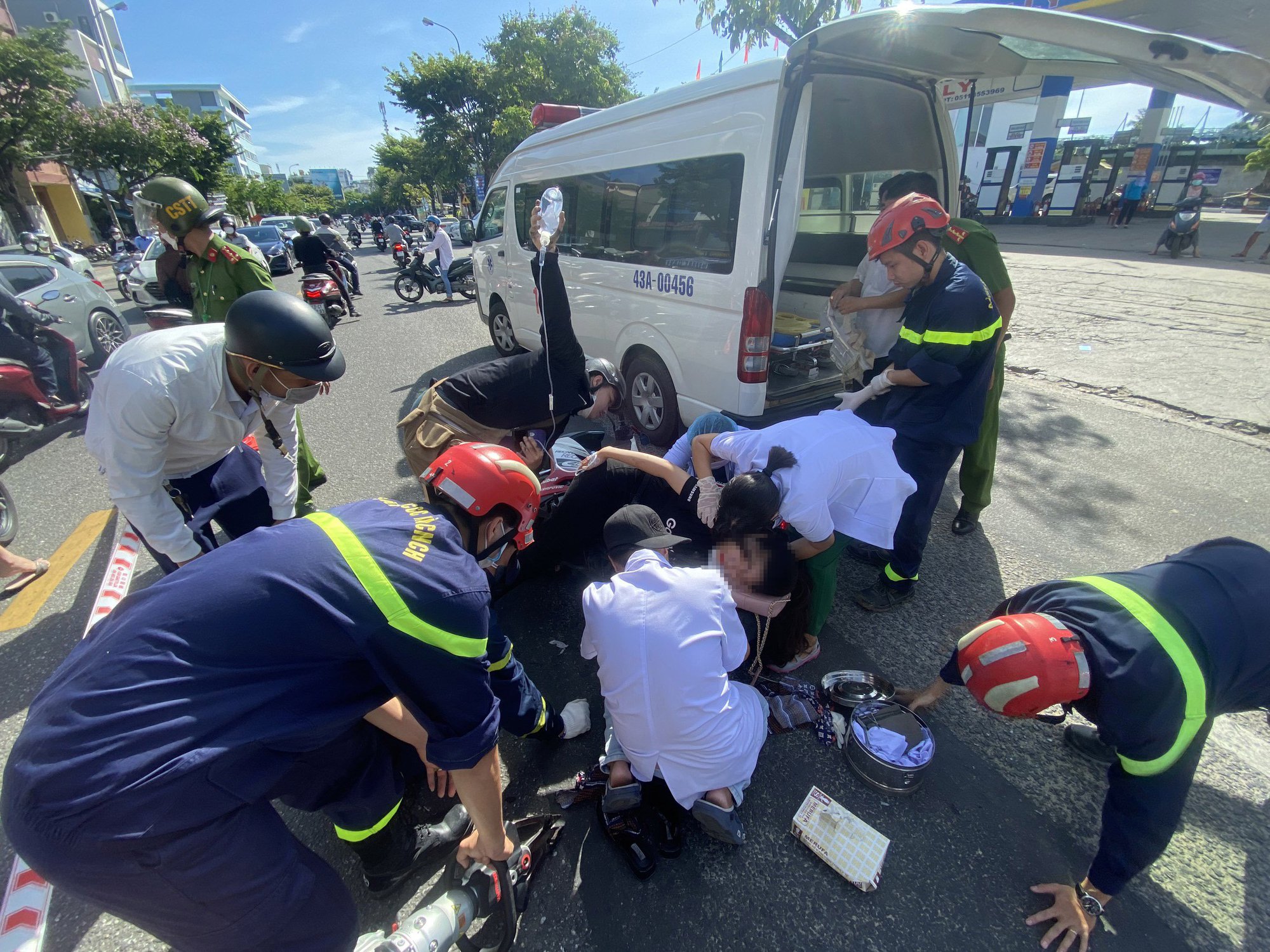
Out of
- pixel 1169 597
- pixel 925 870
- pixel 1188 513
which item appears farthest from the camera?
pixel 1188 513

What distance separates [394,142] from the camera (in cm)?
4428

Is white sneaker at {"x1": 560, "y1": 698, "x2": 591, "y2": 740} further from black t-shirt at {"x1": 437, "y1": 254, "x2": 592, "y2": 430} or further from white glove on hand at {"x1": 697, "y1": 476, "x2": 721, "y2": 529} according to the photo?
black t-shirt at {"x1": 437, "y1": 254, "x2": 592, "y2": 430}

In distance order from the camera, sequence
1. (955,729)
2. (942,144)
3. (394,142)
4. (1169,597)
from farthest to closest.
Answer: (394,142) → (942,144) → (955,729) → (1169,597)

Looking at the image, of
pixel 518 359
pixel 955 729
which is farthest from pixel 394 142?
pixel 955 729

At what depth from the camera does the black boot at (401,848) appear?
1.66 meters

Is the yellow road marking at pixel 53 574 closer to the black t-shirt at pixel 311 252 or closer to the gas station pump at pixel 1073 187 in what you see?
the black t-shirt at pixel 311 252

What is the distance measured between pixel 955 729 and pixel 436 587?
6.93ft

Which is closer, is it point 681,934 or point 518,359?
point 681,934

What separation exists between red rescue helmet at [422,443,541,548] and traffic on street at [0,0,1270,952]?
12mm

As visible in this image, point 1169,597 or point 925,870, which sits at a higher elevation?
point 1169,597

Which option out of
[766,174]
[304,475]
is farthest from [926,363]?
[304,475]

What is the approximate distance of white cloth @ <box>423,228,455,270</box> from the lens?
1016cm

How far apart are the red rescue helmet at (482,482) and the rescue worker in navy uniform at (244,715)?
20 centimetres

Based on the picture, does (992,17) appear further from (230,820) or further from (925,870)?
(230,820)
